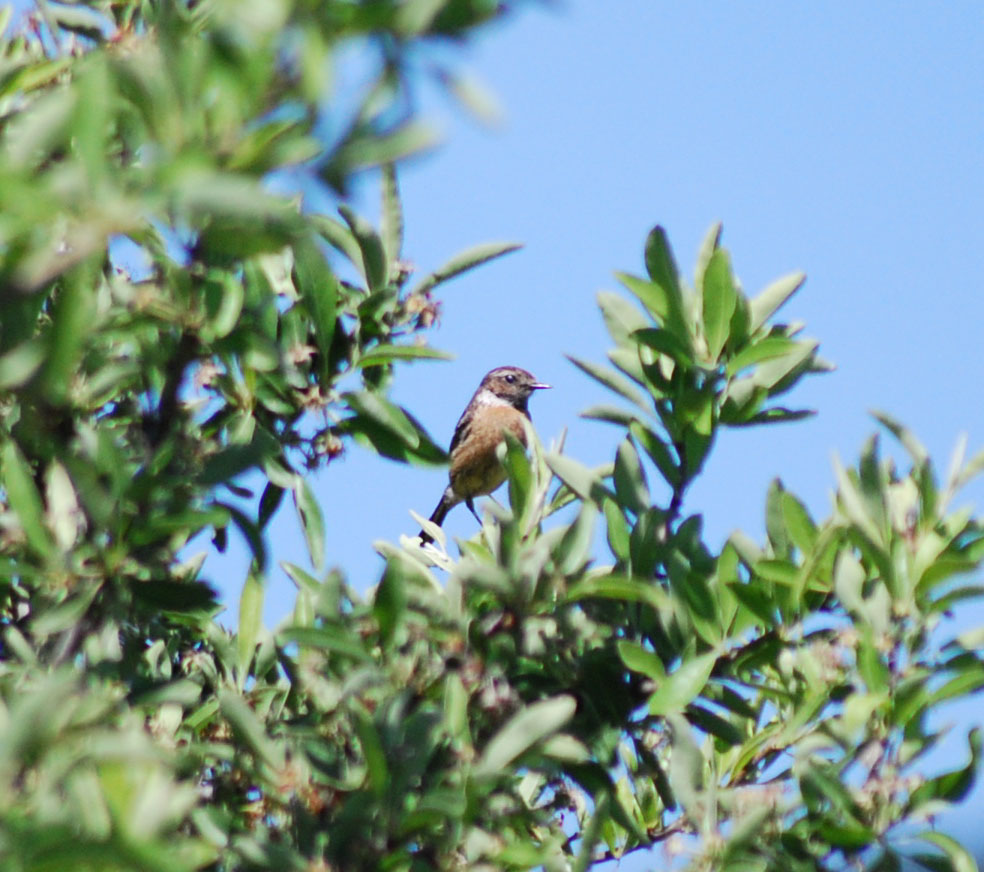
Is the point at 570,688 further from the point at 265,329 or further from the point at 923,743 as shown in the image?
the point at 265,329

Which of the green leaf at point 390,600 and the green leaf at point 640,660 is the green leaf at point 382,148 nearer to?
the green leaf at point 390,600

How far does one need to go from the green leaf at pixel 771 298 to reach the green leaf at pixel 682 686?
2.51 feet

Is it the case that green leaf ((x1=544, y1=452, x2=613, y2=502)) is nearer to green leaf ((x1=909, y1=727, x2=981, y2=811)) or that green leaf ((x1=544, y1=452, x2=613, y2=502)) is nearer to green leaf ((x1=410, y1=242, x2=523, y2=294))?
green leaf ((x1=410, y1=242, x2=523, y2=294))

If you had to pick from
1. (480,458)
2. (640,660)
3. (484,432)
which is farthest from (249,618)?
(484,432)

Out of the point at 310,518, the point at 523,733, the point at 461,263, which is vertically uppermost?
the point at 461,263

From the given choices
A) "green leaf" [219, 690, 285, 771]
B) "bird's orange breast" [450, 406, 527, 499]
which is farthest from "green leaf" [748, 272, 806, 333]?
"bird's orange breast" [450, 406, 527, 499]

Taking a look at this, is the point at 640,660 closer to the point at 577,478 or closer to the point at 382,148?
the point at 577,478

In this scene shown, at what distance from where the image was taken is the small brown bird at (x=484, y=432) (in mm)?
10984

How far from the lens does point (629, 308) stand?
308cm

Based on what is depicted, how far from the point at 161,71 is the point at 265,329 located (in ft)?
4.03

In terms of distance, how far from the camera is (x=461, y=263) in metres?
2.97

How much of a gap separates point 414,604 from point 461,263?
721 millimetres

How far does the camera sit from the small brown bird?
36.0ft

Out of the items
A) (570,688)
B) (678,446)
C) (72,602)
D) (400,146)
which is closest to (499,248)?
(678,446)
